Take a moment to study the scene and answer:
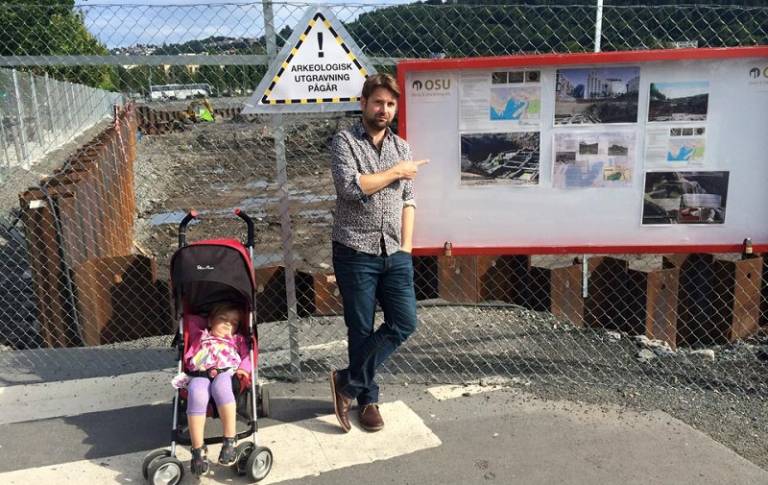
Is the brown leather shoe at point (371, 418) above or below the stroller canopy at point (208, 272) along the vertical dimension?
below

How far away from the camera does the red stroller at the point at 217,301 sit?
329 cm

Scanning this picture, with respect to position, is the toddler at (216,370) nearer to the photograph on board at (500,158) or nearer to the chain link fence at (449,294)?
the chain link fence at (449,294)

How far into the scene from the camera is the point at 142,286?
18.2ft

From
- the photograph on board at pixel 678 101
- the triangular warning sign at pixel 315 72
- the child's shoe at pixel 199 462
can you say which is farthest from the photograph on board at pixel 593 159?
the child's shoe at pixel 199 462

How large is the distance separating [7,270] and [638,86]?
8.03 meters

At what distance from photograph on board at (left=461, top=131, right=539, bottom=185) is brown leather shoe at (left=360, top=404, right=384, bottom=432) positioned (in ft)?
5.14

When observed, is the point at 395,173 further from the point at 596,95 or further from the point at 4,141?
the point at 4,141

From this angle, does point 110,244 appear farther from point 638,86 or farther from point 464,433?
point 638,86

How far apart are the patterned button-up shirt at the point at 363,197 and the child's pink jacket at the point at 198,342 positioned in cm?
84

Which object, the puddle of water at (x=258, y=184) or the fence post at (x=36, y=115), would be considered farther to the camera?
the puddle of water at (x=258, y=184)

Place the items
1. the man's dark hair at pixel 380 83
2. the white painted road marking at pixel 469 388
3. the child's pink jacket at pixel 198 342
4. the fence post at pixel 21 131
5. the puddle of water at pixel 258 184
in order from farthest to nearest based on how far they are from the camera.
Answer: the puddle of water at pixel 258 184 → the fence post at pixel 21 131 → the white painted road marking at pixel 469 388 → the child's pink jacket at pixel 198 342 → the man's dark hair at pixel 380 83

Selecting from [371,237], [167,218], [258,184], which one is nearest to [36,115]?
[167,218]

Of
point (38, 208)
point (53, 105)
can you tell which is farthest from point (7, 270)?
point (53, 105)

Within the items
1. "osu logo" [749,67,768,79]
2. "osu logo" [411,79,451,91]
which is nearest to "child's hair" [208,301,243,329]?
"osu logo" [411,79,451,91]
